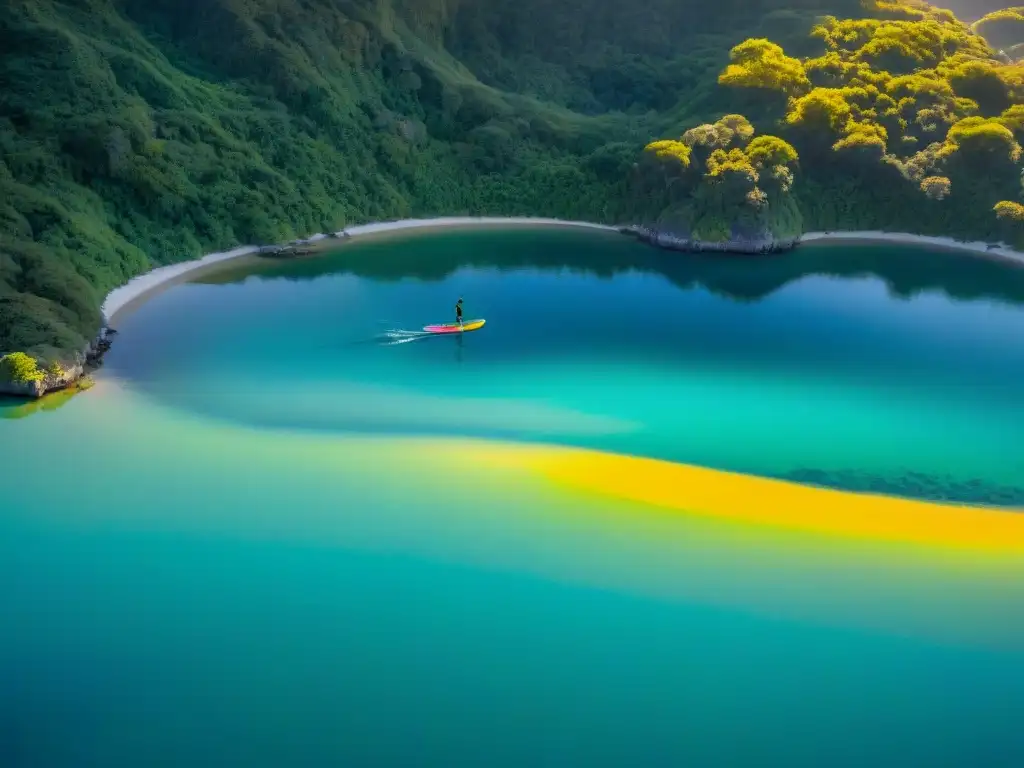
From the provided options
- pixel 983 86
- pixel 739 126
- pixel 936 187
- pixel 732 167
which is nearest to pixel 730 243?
pixel 732 167

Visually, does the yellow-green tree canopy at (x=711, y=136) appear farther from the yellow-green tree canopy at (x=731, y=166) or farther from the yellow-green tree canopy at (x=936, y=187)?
the yellow-green tree canopy at (x=936, y=187)

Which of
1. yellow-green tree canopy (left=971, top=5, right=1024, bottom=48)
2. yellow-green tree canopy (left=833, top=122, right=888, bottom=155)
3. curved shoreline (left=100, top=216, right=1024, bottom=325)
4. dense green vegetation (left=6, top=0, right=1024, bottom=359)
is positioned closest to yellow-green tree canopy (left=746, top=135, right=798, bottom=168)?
dense green vegetation (left=6, top=0, right=1024, bottom=359)

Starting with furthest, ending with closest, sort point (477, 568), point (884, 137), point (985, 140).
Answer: point (884, 137) → point (985, 140) → point (477, 568)

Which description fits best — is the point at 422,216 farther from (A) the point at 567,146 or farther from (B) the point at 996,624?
(B) the point at 996,624

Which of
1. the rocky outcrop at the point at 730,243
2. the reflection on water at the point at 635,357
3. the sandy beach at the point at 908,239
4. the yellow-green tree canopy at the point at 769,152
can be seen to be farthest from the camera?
the sandy beach at the point at 908,239

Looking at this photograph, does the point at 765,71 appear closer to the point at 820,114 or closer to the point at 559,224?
the point at 820,114

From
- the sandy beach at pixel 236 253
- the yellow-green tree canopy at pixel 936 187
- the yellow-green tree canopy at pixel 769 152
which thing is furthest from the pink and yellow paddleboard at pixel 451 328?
the yellow-green tree canopy at pixel 936 187

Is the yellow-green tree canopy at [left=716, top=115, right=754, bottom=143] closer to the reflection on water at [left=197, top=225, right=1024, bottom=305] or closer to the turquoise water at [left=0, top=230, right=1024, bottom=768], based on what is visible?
the reflection on water at [left=197, top=225, right=1024, bottom=305]
